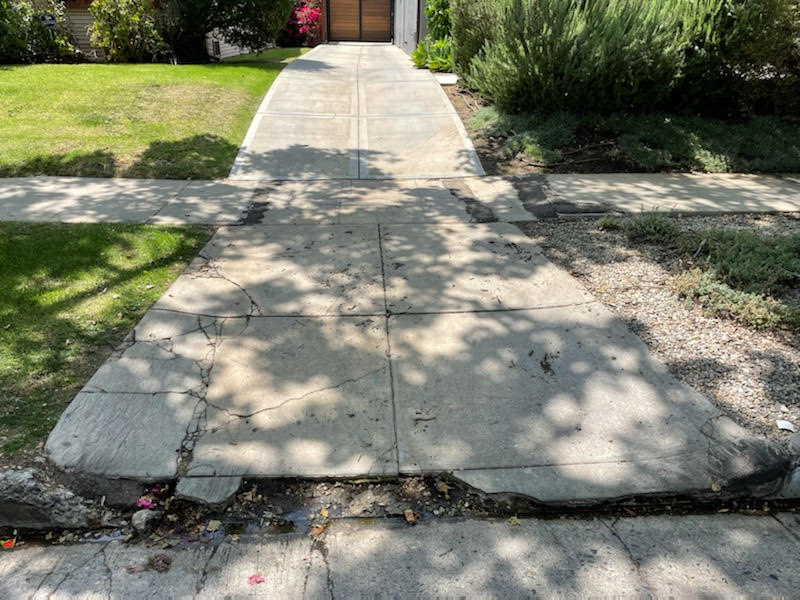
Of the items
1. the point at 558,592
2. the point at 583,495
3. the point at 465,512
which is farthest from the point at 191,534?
the point at 583,495

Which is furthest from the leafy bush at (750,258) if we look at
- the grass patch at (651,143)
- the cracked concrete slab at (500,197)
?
the grass patch at (651,143)

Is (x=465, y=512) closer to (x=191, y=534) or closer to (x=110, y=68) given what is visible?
(x=191, y=534)

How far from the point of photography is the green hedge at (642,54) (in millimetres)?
7707

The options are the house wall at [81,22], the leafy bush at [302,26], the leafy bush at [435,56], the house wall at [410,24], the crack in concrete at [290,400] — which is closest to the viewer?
the crack in concrete at [290,400]

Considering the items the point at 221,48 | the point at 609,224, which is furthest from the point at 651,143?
the point at 221,48

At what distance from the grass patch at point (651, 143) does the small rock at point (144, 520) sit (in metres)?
6.54

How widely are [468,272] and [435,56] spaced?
413 inches

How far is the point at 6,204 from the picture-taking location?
234 inches

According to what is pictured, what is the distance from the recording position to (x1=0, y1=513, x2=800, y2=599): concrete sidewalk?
2.27 meters

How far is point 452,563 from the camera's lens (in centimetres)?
239

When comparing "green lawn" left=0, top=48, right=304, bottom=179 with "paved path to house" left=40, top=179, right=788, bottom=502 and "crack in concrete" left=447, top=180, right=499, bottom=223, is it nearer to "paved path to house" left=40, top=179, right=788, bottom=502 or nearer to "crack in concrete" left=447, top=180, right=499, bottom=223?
"crack in concrete" left=447, top=180, right=499, bottom=223

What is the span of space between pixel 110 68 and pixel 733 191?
39.8ft

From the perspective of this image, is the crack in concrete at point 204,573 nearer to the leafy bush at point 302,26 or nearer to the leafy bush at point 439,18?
the leafy bush at point 439,18

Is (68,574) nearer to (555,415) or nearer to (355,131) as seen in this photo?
(555,415)
